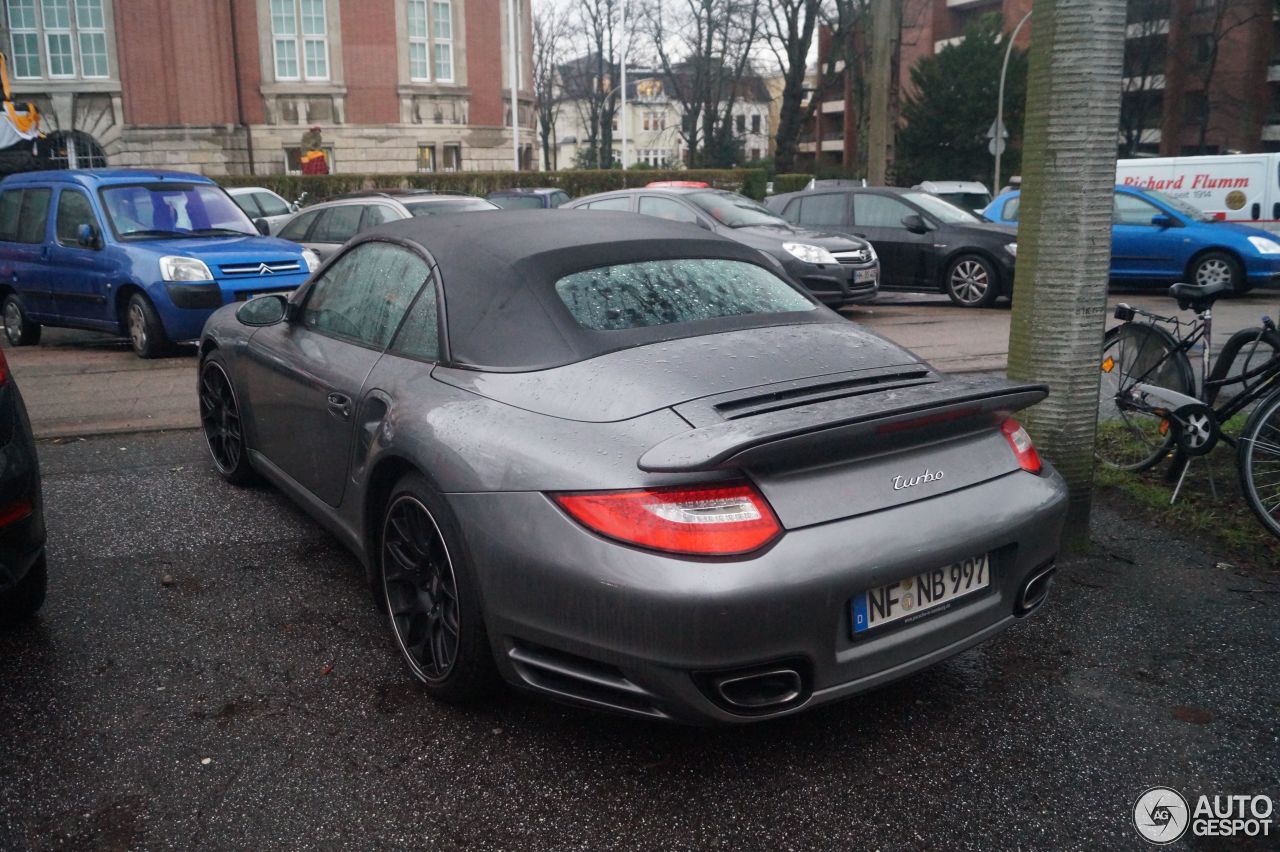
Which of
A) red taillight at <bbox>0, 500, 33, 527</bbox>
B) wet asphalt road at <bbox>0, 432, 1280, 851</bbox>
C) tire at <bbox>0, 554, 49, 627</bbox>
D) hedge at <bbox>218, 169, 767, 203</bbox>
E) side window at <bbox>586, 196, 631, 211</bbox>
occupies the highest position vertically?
hedge at <bbox>218, 169, 767, 203</bbox>

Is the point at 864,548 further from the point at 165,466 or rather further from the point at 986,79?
the point at 986,79

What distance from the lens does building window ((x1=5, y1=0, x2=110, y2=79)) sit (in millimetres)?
38219

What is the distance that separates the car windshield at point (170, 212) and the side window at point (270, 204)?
10.8 metres

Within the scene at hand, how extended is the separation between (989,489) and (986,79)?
4900 centimetres

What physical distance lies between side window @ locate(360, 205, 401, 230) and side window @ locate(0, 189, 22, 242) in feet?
11.8

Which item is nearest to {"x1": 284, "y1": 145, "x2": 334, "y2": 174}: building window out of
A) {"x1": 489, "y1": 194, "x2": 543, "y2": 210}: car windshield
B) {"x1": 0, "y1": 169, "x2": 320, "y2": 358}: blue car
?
{"x1": 489, "y1": 194, "x2": 543, "y2": 210}: car windshield

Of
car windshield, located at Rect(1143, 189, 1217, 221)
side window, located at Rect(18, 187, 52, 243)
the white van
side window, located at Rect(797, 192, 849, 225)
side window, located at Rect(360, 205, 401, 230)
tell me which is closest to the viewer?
side window, located at Rect(18, 187, 52, 243)

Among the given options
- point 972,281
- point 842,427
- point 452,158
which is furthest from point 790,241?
point 452,158

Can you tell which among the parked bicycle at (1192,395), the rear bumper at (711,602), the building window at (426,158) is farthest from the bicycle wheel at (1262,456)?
the building window at (426,158)

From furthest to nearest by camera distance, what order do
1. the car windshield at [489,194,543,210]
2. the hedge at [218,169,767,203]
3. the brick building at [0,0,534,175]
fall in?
the brick building at [0,0,534,175] → the hedge at [218,169,767,203] → the car windshield at [489,194,543,210]

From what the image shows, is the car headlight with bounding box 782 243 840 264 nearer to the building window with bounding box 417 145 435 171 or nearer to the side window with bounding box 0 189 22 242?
the side window with bounding box 0 189 22 242

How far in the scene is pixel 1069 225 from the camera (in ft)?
15.0

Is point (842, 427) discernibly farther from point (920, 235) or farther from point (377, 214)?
point (920, 235)

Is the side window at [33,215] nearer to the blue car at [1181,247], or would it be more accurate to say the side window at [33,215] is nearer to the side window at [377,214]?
the side window at [377,214]
